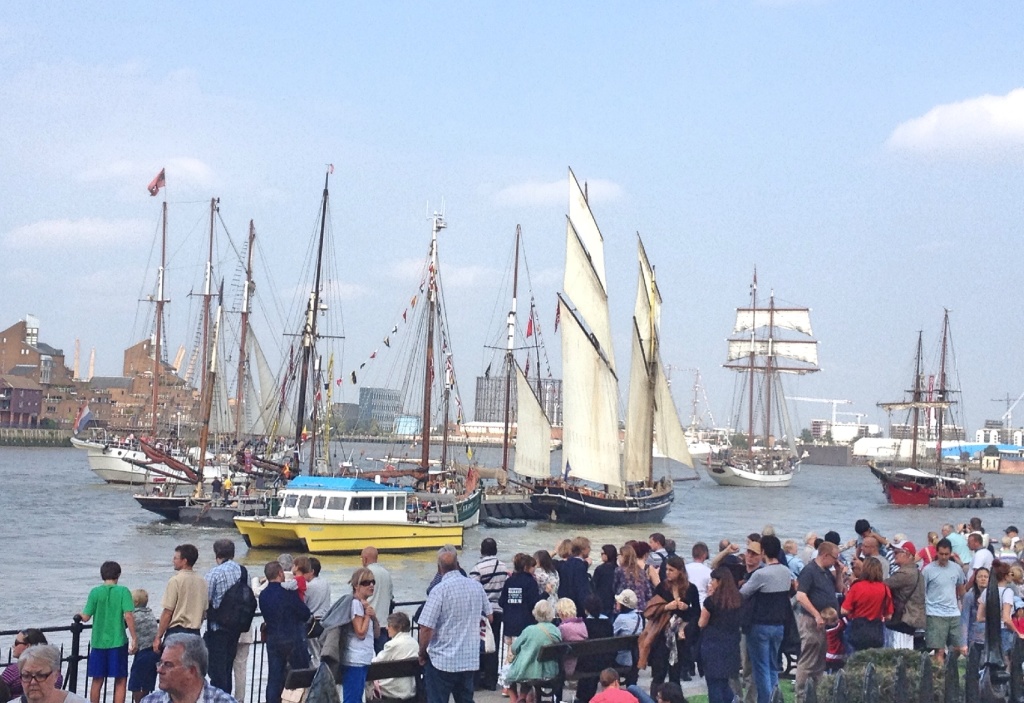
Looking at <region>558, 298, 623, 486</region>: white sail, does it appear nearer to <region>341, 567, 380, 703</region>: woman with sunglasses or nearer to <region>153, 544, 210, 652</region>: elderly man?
<region>153, 544, 210, 652</region>: elderly man

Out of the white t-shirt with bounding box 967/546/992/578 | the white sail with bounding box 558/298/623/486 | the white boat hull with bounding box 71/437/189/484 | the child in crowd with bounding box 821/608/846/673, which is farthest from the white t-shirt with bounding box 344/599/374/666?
the white boat hull with bounding box 71/437/189/484

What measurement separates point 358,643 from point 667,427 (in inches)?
2271

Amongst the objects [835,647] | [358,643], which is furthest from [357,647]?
[835,647]

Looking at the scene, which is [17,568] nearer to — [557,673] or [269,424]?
[557,673]

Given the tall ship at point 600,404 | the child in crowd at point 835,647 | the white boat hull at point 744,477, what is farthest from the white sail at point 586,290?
the white boat hull at point 744,477

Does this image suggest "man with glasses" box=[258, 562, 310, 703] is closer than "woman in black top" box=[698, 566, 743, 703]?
No

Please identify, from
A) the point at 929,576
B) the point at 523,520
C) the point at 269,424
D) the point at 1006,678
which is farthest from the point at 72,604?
the point at 269,424

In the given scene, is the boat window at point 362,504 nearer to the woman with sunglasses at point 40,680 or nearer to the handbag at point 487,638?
the handbag at point 487,638

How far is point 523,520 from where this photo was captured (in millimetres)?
62531

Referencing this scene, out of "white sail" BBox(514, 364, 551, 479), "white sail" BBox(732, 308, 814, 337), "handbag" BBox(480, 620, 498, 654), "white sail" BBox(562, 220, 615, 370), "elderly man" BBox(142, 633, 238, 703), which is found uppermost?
"white sail" BBox(732, 308, 814, 337)

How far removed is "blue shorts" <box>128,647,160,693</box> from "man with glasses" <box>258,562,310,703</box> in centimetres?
108

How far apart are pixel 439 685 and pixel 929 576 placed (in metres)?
5.35

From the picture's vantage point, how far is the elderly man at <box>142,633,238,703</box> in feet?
19.3

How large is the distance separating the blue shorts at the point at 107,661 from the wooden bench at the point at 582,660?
3596 millimetres
